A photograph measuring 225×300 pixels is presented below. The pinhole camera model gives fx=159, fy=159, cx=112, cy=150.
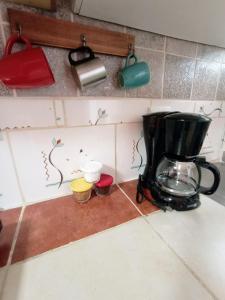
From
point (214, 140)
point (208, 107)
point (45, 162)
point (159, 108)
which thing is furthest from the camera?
point (214, 140)

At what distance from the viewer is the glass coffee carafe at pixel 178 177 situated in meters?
0.57

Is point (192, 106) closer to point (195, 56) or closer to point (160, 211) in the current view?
point (195, 56)

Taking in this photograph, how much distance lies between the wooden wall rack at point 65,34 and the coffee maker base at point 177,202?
1.74 ft

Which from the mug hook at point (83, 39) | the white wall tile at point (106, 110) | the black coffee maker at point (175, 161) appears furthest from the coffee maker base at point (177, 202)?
the mug hook at point (83, 39)

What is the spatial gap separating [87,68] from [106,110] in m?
0.17

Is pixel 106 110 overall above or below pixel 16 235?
above

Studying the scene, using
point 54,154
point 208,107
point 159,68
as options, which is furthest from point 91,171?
point 208,107

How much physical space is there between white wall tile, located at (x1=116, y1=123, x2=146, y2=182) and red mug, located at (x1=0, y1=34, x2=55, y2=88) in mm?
347

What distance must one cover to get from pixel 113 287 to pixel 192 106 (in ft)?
2.70

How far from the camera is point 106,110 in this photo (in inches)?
24.3

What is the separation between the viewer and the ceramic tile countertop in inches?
12.6

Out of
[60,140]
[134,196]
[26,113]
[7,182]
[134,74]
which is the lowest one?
[134,196]

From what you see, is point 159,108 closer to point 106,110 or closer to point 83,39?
point 106,110

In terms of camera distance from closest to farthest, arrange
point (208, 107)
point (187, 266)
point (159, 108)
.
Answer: point (187, 266)
point (159, 108)
point (208, 107)
